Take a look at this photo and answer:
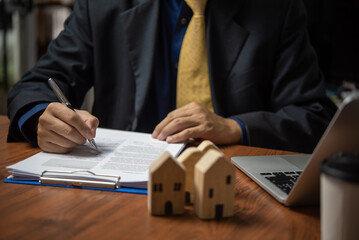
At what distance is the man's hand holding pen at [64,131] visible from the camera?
31.5 inches

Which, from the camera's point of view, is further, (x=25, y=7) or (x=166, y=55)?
(x=25, y=7)

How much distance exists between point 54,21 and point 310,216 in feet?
12.8

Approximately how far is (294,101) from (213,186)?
2.56ft

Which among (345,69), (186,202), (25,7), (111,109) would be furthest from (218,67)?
(25,7)

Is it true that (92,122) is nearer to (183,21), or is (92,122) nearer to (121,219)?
(121,219)

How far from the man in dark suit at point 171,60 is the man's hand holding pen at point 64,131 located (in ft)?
1.21

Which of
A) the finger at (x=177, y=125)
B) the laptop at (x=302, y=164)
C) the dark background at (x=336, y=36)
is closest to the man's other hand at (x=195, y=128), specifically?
the finger at (x=177, y=125)

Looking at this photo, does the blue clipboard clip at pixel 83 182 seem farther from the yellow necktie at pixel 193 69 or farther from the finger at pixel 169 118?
the yellow necktie at pixel 193 69

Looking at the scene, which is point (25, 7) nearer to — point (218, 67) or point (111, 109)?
point (111, 109)

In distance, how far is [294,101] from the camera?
4.00ft

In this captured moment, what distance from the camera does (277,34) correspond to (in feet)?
4.25

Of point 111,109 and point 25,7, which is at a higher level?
point 25,7

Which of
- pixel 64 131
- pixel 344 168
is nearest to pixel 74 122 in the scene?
pixel 64 131

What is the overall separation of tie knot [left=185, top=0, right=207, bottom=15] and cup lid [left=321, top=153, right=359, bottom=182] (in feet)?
3.13
